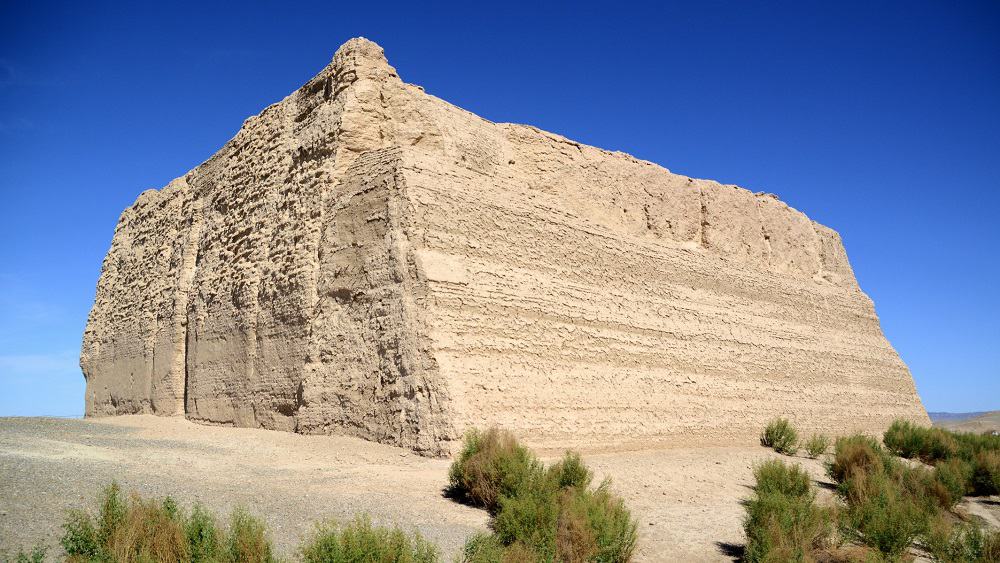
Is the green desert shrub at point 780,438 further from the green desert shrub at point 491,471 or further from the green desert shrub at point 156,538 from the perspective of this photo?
the green desert shrub at point 156,538

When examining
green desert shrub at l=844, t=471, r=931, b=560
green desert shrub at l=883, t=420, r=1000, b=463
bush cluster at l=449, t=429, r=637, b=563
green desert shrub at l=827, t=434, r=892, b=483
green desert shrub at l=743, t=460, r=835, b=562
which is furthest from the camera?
green desert shrub at l=883, t=420, r=1000, b=463

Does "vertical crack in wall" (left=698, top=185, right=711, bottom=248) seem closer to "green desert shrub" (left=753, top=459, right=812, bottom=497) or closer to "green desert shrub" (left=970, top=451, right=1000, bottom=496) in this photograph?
"green desert shrub" (left=970, top=451, right=1000, bottom=496)

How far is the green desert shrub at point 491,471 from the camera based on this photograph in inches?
311

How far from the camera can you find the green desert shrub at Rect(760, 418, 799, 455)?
1523 cm

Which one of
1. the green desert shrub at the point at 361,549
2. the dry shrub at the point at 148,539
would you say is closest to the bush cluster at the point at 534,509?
the green desert shrub at the point at 361,549

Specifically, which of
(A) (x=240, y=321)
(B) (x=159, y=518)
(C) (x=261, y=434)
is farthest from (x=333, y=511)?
(A) (x=240, y=321)

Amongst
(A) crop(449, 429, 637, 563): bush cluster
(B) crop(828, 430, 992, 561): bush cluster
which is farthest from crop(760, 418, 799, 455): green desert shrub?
(A) crop(449, 429, 637, 563): bush cluster

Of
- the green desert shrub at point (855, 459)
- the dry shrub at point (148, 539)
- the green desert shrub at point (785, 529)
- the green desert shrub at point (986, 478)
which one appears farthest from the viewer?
the green desert shrub at point (986, 478)

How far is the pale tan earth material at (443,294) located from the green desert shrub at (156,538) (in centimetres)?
497

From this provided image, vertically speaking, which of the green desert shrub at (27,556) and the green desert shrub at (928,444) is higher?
the green desert shrub at (27,556)

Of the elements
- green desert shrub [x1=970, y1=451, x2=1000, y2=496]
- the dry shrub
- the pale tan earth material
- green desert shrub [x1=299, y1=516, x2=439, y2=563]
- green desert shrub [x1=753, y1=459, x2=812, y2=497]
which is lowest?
green desert shrub [x1=970, y1=451, x2=1000, y2=496]

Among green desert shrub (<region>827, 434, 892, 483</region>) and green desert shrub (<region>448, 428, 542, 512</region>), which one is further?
green desert shrub (<region>827, 434, 892, 483</region>)

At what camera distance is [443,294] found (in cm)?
1113

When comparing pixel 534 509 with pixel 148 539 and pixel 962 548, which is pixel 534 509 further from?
pixel 962 548
